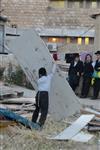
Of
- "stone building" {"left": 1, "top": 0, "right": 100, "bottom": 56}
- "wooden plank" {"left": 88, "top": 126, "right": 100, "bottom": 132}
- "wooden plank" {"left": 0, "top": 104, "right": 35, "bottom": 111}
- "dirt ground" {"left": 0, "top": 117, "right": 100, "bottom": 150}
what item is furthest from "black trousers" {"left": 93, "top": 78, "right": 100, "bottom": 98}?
"stone building" {"left": 1, "top": 0, "right": 100, "bottom": 56}

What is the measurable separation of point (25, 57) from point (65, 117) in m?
1.81

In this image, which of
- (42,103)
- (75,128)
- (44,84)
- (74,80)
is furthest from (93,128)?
(74,80)

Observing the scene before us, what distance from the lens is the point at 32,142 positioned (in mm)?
11492

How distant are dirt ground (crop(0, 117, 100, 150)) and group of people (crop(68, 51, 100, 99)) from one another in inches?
294

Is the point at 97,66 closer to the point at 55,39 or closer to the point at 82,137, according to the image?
the point at 82,137

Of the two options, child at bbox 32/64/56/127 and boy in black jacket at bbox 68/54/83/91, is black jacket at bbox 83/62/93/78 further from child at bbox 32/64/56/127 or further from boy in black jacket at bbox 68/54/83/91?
child at bbox 32/64/56/127

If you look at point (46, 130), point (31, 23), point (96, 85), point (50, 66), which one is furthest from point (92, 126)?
point (31, 23)

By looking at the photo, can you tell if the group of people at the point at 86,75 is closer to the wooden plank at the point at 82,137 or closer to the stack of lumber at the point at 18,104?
the stack of lumber at the point at 18,104

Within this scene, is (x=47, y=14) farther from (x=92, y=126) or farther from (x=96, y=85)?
(x=92, y=126)

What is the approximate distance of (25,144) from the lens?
11.3 metres

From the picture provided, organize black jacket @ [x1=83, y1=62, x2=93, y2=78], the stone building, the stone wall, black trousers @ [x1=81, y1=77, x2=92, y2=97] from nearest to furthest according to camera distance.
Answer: black jacket @ [x1=83, y1=62, x2=93, y2=78]
black trousers @ [x1=81, y1=77, x2=92, y2=97]
the stone building
the stone wall

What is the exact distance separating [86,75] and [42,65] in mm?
5660

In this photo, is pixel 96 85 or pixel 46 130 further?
pixel 96 85

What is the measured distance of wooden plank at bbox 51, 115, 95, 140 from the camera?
12.2 m
